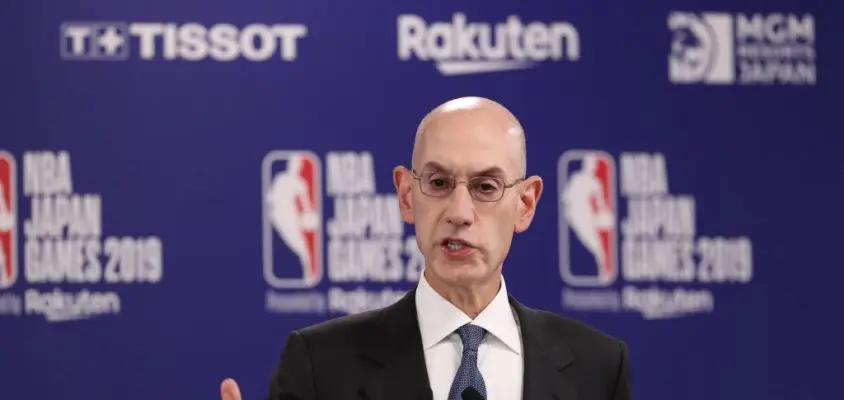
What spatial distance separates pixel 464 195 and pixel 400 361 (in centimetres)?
→ 28

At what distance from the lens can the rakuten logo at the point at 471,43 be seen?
4.19 meters

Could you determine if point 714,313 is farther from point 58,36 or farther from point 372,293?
point 58,36

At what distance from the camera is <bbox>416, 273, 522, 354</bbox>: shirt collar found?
1.98 m

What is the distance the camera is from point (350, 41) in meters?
4.17

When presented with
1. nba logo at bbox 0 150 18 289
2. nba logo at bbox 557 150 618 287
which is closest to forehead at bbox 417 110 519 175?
nba logo at bbox 557 150 618 287

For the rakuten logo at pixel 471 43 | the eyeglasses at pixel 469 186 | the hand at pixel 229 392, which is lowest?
the hand at pixel 229 392

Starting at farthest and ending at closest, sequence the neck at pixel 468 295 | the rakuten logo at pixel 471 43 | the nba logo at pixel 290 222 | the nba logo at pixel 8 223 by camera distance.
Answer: the rakuten logo at pixel 471 43 < the nba logo at pixel 290 222 < the nba logo at pixel 8 223 < the neck at pixel 468 295

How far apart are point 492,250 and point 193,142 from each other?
2.31m

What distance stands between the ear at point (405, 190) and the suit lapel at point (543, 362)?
0.77 feet

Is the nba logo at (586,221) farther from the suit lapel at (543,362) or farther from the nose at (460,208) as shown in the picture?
the nose at (460,208)

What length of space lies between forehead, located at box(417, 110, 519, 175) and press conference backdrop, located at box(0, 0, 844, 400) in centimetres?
218

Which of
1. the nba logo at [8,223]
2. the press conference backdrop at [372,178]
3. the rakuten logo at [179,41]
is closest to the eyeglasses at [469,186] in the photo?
the press conference backdrop at [372,178]

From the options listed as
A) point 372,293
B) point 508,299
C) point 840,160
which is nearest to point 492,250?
point 508,299

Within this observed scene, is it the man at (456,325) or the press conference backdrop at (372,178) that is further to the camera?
the press conference backdrop at (372,178)
